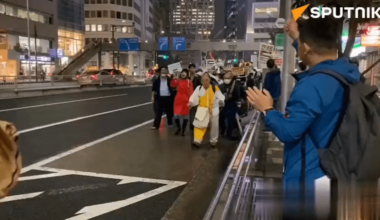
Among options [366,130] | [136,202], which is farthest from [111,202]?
[366,130]

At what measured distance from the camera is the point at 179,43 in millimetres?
54875

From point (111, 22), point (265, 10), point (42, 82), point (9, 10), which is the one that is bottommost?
point (42, 82)

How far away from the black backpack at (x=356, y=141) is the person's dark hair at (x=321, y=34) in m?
0.25

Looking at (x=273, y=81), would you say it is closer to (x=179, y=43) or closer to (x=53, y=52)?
(x=179, y=43)

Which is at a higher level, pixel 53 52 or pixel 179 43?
pixel 179 43

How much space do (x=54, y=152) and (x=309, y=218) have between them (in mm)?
8457

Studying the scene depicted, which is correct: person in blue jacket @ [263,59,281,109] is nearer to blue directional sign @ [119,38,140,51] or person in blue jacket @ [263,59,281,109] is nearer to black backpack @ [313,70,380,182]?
black backpack @ [313,70,380,182]

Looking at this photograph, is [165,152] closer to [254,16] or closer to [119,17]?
[119,17]

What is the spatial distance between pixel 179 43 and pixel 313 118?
177 feet

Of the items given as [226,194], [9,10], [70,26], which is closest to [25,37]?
[9,10]

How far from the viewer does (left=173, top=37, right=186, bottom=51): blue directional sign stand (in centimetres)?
5467

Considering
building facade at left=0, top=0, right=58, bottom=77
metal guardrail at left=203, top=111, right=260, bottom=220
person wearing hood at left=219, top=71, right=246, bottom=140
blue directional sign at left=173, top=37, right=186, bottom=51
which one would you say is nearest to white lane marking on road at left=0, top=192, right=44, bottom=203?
metal guardrail at left=203, top=111, right=260, bottom=220

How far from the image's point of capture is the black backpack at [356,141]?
1.73 meters

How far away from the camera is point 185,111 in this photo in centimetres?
1130
